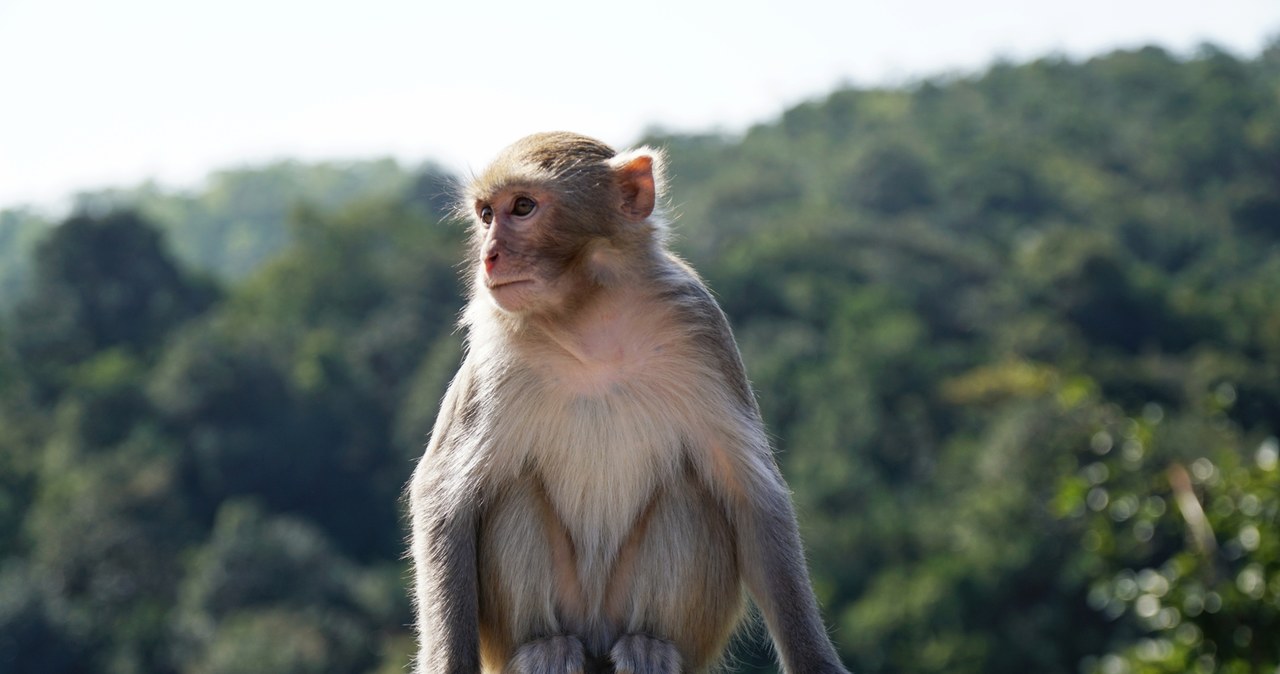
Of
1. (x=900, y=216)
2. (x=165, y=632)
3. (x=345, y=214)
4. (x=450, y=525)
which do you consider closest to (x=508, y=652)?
(x=450, y=525)

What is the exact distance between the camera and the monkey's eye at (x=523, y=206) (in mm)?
5516

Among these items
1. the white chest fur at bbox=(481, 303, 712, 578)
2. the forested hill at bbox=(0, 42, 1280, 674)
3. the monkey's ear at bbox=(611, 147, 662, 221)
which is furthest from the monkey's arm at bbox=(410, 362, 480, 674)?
the forested hill at bbox=(0, 42, 1280, 674)

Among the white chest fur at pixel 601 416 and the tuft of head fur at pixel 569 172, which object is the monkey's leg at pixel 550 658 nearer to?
the white chest fur at pixel 601 416

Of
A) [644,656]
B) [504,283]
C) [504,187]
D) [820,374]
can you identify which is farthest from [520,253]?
[820,374]

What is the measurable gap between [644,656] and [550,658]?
31 centimetres

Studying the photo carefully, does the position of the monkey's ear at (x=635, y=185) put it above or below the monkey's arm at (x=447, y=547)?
above

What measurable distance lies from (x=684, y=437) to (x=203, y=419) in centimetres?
7138

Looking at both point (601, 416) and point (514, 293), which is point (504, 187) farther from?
point (601, 416)

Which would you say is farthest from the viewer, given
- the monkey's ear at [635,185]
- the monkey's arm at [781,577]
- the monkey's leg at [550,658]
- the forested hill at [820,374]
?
the forested hill at [820,374]

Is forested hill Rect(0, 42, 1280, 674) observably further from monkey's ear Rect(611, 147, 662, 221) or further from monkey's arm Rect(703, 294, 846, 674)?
monkey's ear Rect(611, 147, 662, 221)

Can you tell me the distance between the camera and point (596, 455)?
558 cm

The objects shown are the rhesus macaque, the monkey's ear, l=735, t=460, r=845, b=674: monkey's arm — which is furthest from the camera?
the monkey's ear

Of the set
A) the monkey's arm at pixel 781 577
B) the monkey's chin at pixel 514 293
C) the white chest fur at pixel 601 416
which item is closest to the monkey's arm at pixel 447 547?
the white chest fur at pixel 601 416

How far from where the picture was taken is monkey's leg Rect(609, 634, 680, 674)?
17.0 ft
